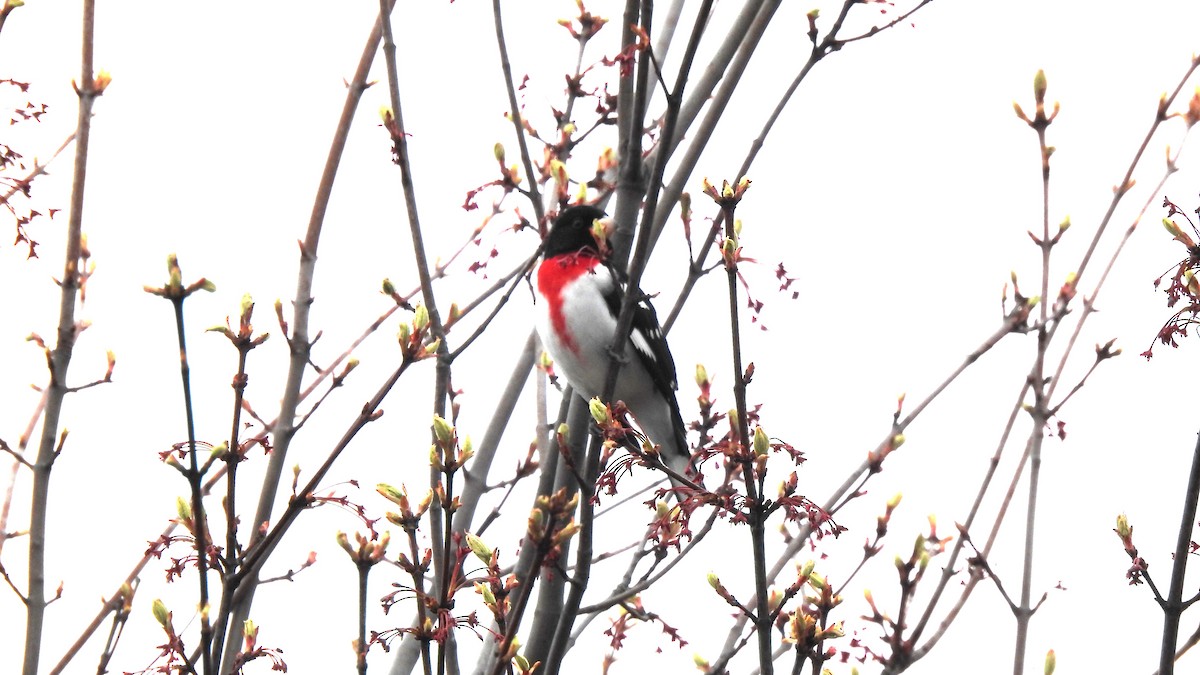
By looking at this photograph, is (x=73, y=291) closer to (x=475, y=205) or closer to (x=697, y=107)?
(x=475, y=205)

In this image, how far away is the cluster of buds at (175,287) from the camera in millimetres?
1950

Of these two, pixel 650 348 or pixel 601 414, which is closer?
pixel 601 414

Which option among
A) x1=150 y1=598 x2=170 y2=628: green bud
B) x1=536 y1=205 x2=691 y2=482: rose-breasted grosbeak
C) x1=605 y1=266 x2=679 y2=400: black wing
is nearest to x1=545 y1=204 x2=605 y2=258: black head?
x1=536 y1=205 x2=691 y2=482: rose-breasted grosbeak

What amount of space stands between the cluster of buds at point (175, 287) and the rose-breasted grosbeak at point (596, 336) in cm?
199

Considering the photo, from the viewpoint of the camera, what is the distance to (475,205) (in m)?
3.45

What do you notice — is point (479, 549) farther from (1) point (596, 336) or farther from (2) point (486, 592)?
(1) point (596, 336)

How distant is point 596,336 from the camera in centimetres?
430

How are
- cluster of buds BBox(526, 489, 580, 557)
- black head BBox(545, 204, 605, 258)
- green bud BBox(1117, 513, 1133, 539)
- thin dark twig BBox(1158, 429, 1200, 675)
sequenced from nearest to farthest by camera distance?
1. cluster of buds BBox(526, 489, 580, 557)
2. thin dark twig BBox(1158, 429, 1200, 675)
3. green bud BBox(1117, 513, 1133, 539)
4. black head BBox(545, 204, 605, 258)

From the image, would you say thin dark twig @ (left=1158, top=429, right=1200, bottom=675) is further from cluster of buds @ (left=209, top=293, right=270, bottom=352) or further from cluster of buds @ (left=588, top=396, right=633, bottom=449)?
cluster of buds @ (left=209, top=293, right=270, bottom=352)

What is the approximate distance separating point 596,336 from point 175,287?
2.44 metres

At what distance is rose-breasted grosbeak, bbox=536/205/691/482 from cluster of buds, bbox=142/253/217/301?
1.99 metres

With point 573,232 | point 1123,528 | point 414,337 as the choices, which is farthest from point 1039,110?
point 573,232

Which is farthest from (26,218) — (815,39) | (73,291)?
(815,39)

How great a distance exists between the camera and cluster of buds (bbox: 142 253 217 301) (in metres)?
1.95
